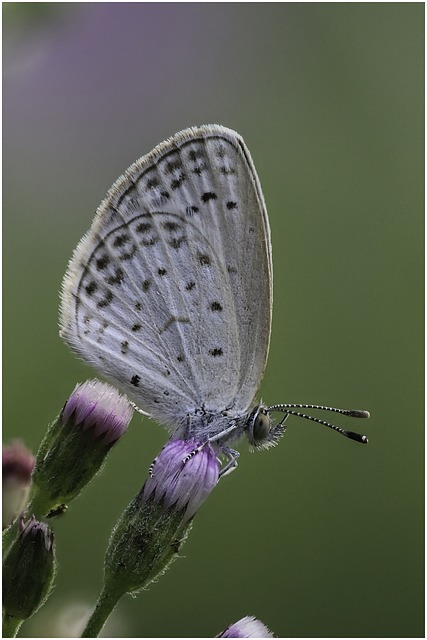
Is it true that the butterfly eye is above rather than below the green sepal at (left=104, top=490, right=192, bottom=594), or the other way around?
above

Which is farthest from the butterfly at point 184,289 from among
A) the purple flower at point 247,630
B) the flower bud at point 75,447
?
the purple flower at point 247,630

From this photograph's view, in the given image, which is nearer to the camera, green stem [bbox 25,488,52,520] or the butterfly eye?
green stem [bbox 25,488,52,520]

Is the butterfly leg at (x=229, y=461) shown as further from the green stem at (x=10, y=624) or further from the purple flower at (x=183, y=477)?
the green stem at (x=10, y=624)

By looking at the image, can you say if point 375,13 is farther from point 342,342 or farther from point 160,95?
point 342,342

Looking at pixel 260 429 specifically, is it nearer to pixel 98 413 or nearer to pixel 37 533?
pixel 98 413

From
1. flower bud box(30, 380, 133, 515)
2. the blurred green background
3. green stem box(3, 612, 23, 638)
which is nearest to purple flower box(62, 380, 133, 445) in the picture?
flower bud box(30, 380, 133, 515)

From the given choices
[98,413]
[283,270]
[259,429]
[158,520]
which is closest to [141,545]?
[158,520]

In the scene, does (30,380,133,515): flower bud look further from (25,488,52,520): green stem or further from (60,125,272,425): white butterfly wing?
(60,125,272,425): white butterfly wing

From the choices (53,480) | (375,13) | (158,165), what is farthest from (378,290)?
(53,480)
